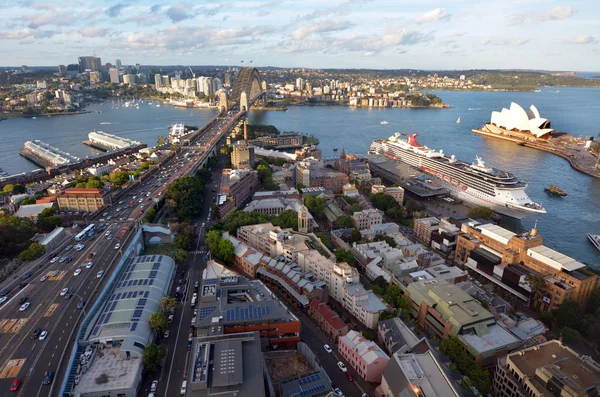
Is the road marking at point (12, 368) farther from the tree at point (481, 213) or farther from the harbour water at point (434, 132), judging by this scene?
the harbour water at point (434, 132)

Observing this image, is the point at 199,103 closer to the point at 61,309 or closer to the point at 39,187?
the point at 39,187

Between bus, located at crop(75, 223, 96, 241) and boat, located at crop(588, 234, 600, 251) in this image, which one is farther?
boat, located at crop(588, 234, 600, 251)

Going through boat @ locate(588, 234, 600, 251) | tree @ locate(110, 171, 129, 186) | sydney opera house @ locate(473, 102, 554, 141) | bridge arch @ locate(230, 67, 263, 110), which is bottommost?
boat @ locate(588, 234, 600, 251)

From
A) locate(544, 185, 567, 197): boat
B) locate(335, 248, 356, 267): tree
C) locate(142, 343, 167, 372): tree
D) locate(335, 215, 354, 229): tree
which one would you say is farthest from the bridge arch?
locate(142, 343, 167, 372): tree

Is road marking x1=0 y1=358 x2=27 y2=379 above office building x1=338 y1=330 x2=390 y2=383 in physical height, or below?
above

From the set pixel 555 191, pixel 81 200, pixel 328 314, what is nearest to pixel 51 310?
pixel 328 314

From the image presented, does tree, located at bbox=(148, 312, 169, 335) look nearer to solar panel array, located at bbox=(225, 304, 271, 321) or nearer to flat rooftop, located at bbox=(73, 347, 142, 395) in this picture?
flat rooftop, located at bbox=(73, 347, 142, 395)

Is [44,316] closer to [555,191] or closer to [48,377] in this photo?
[48,377]
